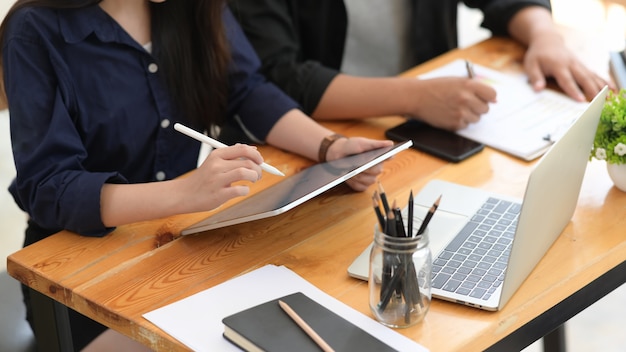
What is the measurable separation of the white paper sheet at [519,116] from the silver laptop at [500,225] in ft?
0.60

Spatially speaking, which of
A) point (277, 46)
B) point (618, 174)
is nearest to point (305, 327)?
point (618, 174)

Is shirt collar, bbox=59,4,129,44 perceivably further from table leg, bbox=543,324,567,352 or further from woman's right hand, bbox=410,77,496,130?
table leg, bbox=543,324,567,352

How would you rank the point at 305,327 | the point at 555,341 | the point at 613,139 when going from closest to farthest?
the point at 305,327
the point at 613,139
the point at 555,341

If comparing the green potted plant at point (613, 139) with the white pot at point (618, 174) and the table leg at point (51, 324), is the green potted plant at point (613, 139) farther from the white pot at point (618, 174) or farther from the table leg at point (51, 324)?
the table leg at point (51, 324)

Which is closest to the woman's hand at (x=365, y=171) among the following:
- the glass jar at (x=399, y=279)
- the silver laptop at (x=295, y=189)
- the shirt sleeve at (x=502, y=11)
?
the silver laptop at (x=295, y=189)

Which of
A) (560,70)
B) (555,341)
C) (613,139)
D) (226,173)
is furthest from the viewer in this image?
(555,341)

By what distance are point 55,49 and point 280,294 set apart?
1.83 ft

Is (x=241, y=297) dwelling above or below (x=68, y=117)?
below

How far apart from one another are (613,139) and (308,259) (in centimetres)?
52

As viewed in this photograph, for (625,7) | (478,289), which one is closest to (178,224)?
(478,289)

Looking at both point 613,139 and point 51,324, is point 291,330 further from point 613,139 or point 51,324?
point 613,139

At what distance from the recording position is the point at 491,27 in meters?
2.10

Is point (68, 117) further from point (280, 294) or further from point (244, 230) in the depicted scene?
point (280, 294)

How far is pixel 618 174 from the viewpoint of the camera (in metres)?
1.42
